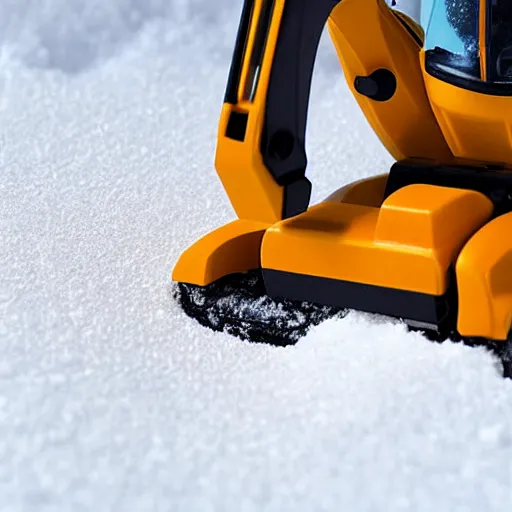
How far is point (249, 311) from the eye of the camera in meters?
1.18

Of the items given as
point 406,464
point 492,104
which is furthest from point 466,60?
point 406,464

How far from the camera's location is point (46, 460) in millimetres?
902

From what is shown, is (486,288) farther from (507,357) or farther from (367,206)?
(367,206)

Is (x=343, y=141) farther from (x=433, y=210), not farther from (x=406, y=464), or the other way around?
(x=406, y=464)

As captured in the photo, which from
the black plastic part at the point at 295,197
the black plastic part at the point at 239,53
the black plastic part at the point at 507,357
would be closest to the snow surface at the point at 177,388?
the black plastic part at the point at 507,357

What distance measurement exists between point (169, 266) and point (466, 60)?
0.46 meters

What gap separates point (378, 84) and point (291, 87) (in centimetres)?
20

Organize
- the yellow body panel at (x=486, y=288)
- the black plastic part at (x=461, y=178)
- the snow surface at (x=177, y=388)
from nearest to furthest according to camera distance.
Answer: the snow surface at (x=177, y=388) < the yellow body panel at (x=486, y=288) < the black plastic part at (x=461, y=178)

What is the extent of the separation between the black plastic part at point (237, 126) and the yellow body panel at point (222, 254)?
176 mm

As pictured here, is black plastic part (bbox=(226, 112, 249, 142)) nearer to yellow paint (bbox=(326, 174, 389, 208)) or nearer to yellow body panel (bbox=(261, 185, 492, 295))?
yellow body panel (bbox=(261, 185, 492, 295))

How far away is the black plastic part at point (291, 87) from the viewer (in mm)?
1052

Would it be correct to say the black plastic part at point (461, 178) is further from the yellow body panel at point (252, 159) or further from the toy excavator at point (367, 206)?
the yellow body panel at point (252, 159)

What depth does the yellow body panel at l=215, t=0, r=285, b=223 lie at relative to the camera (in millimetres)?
1061

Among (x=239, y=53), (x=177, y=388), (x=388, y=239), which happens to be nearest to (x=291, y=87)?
(x=239, y=53)
